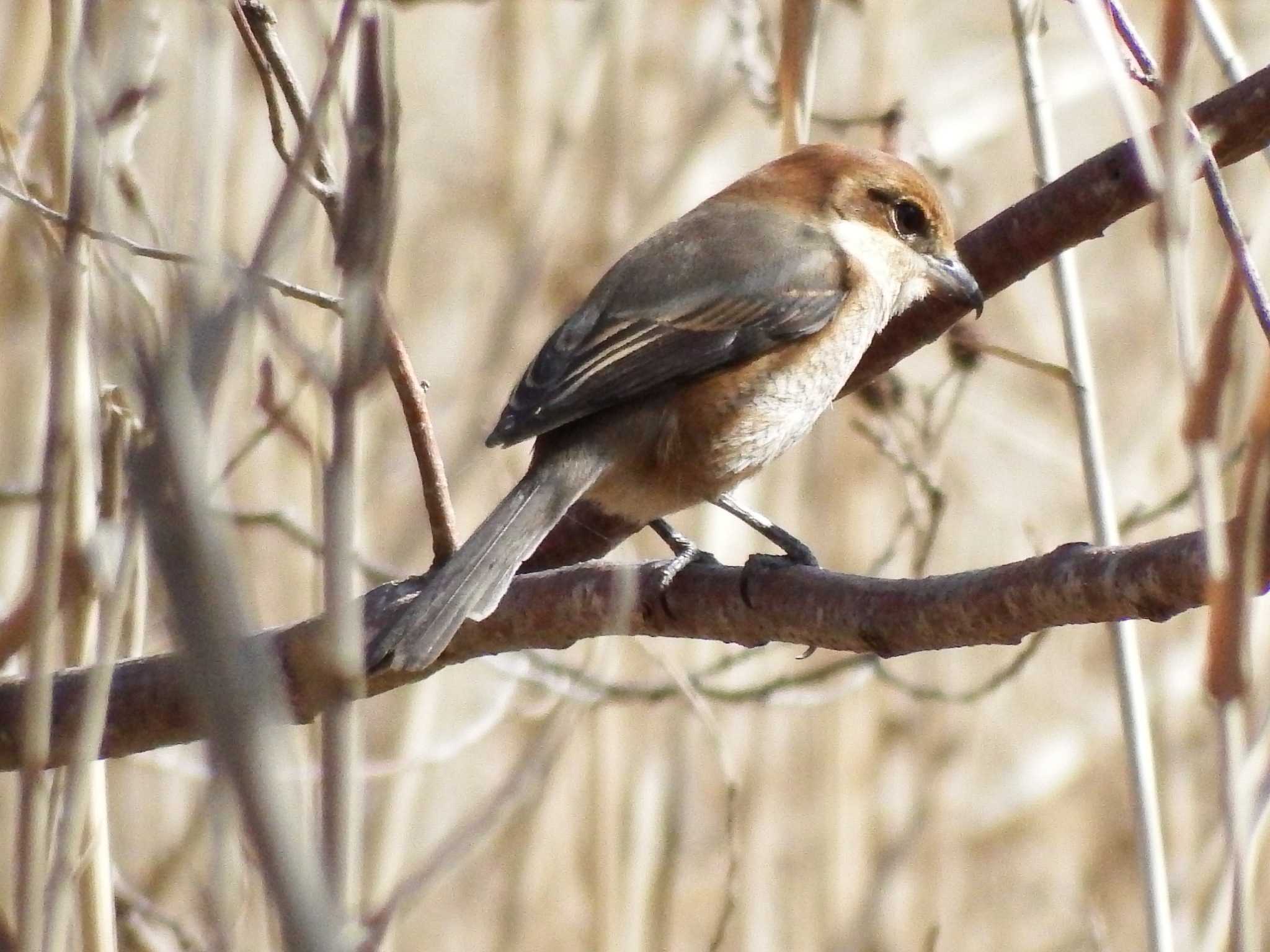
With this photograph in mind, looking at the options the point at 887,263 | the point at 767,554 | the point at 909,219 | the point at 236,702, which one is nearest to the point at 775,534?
the point at 767,554

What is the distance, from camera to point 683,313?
265 centimetres

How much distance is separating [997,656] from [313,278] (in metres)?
2.55

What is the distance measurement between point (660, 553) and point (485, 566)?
1943 mm

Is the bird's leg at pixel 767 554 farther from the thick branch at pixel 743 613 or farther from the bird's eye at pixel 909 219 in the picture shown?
the bird's eye at pixel 909 219

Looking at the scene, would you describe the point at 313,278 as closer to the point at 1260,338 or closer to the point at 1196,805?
the point at 1260,338

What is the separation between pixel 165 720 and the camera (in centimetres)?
193

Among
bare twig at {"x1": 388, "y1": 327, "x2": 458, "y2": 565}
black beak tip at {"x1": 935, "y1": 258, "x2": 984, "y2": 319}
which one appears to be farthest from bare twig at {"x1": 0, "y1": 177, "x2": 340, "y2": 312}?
black beak tip at {"x1": 935, "y1": 258, "x2": 984, "y2": 319}

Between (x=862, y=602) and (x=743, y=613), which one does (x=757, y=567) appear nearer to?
(x=743, y=613)

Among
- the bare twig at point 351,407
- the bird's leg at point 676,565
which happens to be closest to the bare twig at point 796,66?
the bird's leg at point 676,565

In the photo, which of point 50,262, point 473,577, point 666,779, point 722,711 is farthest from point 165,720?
point 722,711

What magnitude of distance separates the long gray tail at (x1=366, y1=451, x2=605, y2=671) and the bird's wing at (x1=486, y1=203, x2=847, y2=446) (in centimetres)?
8

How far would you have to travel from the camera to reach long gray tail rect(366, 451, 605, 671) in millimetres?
1776

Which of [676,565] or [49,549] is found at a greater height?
[676,565]

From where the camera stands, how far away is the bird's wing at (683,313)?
2.45m
